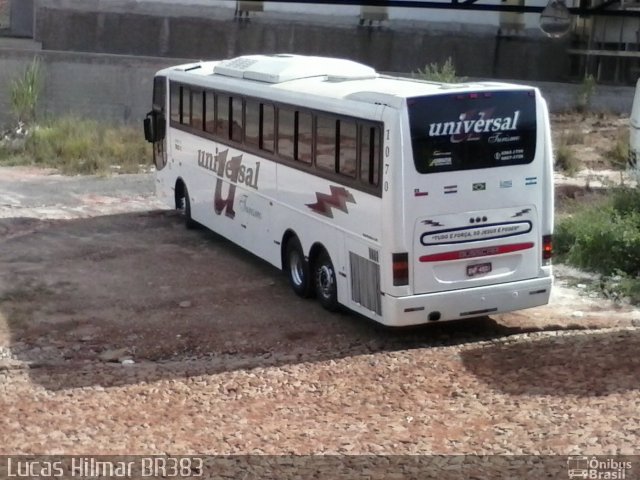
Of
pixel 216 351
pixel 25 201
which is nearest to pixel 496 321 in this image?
pixel 216 351

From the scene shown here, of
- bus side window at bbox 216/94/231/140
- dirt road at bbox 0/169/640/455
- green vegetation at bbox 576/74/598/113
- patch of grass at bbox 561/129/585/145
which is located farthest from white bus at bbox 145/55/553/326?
green vegetation at bbox 576/74/598/113

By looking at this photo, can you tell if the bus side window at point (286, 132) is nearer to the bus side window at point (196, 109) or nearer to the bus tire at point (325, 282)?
the bus tire at point (325, 282)

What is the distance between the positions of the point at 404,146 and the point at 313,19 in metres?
24.0

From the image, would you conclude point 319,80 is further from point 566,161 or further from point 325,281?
point 566,161

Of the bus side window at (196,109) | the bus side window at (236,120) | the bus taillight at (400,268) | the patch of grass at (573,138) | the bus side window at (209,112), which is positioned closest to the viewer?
the bus taillight at (400,268)

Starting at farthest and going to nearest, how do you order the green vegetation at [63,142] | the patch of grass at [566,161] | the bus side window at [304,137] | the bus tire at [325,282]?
the green vegetation at [63,142], the patch of grass at [566,161], the bus side window at [304,137], the bus tire at [325,282]

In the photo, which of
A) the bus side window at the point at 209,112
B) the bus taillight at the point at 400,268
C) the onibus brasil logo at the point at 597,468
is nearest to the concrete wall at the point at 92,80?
the bus side window at the point at 209,112

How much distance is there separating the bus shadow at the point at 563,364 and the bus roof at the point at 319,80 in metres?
2.71

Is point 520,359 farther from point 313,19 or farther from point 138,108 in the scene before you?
point 313,19

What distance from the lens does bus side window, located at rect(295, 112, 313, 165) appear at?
13.1 metres

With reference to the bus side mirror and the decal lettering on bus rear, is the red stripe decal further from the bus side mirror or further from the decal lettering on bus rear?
the bus side mirror

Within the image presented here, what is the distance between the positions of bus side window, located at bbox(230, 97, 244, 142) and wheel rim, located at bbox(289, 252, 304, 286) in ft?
7.60

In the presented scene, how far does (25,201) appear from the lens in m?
21.3

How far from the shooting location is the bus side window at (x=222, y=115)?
15852 millimetres
